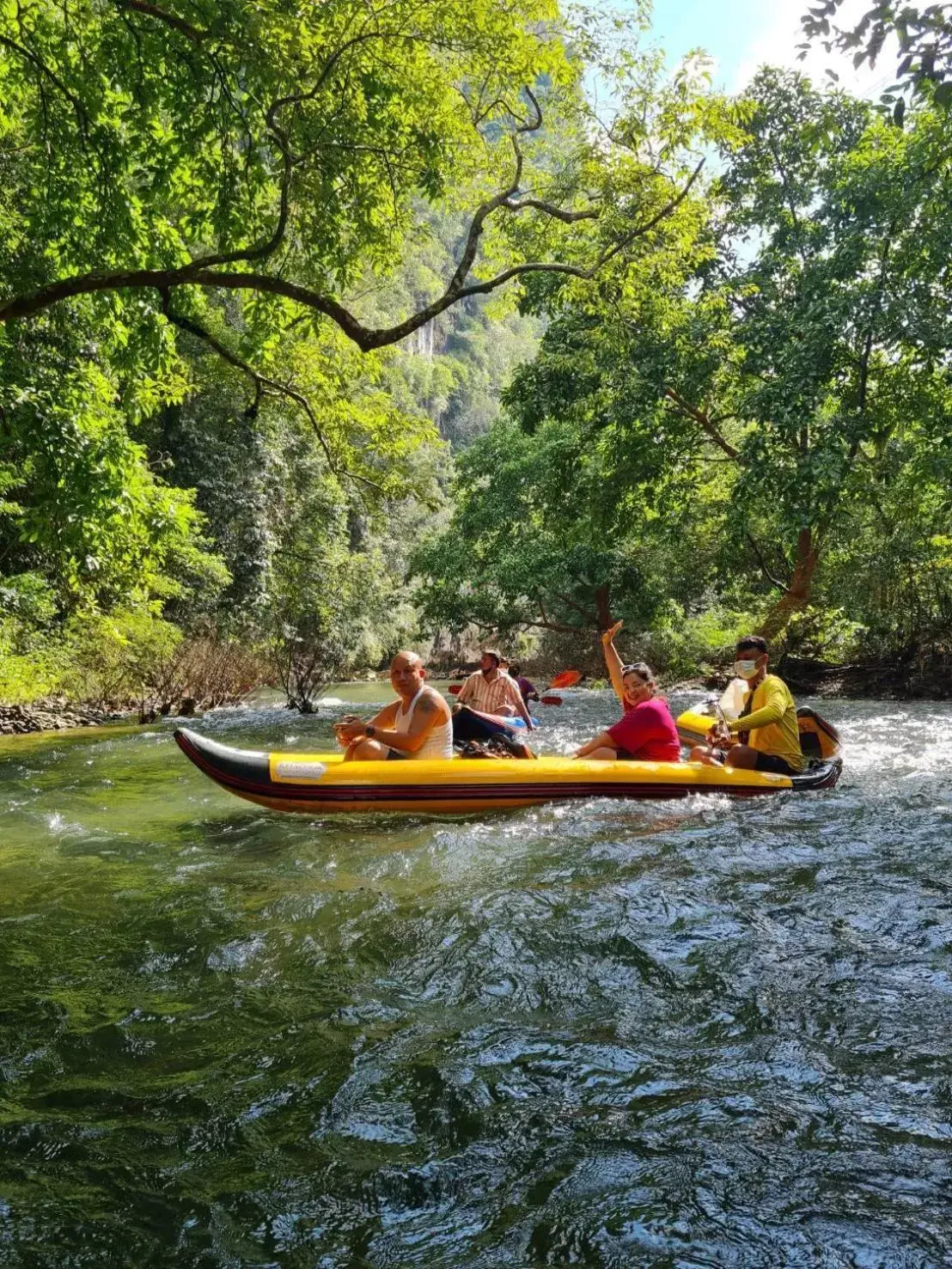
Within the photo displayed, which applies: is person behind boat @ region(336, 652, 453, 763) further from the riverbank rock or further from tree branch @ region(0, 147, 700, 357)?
the riverbank rock

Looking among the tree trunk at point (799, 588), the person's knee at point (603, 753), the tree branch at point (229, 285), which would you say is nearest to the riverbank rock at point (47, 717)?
Answer: the tree branch at point (229, 285)

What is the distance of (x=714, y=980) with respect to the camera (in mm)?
3266

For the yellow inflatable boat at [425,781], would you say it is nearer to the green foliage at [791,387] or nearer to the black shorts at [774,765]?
the black shorts at [774,765]

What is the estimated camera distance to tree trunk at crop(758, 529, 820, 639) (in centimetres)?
1619

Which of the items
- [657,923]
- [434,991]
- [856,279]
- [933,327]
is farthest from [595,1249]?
[856,279]

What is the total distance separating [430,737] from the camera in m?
6.54

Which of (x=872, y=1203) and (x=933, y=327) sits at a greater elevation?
(x=933, y=327)

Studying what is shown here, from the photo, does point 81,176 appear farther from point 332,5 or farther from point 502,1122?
point 502,1122

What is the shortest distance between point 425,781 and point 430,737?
16.2 inches

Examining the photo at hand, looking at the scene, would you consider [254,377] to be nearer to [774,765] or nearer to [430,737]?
[430,737]

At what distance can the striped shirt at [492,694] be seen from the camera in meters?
9.13

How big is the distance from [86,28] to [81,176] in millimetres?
984

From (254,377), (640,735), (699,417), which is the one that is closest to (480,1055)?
(640,735)

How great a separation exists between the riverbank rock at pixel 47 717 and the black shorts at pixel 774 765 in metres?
9.22
